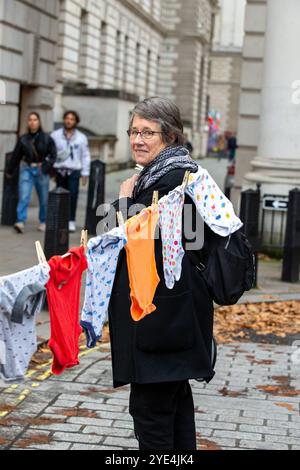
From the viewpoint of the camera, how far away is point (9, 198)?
14453mm

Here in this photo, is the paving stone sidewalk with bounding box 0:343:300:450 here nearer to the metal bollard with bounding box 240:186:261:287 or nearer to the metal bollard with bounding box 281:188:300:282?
the metal bollard with bounding box 240:186:261:287

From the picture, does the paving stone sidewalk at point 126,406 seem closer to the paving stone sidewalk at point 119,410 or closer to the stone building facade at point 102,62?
the paving stone sidewalk at point 119,410

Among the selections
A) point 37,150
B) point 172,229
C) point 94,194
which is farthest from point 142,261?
point 94,194

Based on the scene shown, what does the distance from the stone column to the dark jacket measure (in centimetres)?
305

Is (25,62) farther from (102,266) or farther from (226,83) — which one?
(226,83)

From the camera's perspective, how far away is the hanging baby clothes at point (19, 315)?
12.2ft

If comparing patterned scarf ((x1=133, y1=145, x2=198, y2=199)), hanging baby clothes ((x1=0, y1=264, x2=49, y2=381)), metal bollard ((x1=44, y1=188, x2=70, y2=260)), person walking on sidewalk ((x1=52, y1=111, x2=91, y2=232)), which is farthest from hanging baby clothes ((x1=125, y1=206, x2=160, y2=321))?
person walking on sidewalk ((x1=52, y1=111, x2=91, y2=232))

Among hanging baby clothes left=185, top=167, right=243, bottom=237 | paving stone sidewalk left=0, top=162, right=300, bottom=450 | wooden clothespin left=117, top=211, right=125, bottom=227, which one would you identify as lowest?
paving stone sidewalk left=0, top=162, right=300, bottom=450

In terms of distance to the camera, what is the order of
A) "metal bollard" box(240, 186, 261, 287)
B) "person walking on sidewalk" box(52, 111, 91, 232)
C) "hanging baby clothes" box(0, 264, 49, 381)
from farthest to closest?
"person walking on sidewalk" box(52, 111, 91, 232) → "metal bollard" box(240, 186, 261, 287) → "hanging baby clothes" box(0, 264, 49, 381)

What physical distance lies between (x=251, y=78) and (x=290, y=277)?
23.5 feet

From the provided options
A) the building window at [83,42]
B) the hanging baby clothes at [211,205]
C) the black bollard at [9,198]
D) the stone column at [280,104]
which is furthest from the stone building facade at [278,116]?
the building window at [83,42]

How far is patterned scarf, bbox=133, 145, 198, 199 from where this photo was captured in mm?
3920

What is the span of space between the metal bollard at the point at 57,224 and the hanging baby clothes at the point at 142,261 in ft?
16.1
